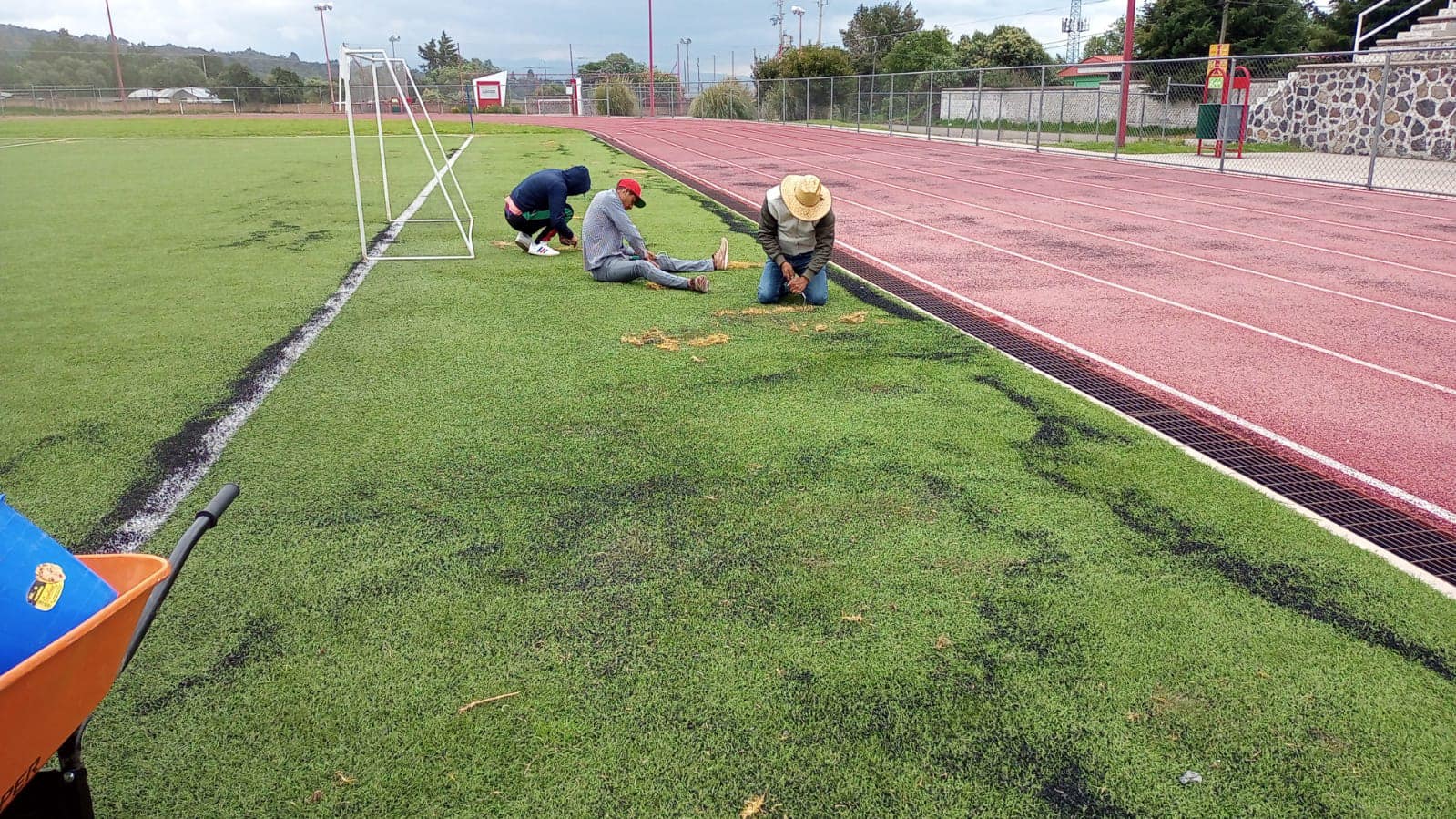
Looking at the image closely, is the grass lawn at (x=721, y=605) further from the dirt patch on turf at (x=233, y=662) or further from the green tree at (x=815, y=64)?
the green tree at (x=815, y=64)

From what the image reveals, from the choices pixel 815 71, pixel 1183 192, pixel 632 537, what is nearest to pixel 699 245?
pixel 632 537

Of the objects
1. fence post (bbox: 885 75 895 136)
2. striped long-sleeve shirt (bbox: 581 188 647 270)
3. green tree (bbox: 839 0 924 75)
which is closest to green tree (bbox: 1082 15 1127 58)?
green tree (bbox: 839 0 924 75)

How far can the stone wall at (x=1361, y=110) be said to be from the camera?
68.1 feet

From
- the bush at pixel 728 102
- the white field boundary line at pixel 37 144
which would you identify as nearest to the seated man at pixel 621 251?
the white field boundary line at pixel 37 144

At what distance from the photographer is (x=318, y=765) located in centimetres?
250

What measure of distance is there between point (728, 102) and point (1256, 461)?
155ft

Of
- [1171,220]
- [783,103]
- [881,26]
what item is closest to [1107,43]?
[881,26]

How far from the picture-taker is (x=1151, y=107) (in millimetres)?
31844

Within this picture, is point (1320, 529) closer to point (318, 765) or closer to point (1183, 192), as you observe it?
point (318, 765)

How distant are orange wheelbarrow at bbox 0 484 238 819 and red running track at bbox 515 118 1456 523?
4.82 m

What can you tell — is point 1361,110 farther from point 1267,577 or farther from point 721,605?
point 721,605

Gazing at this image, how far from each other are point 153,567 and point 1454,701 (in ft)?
11.5

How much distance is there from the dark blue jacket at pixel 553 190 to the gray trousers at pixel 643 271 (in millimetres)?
1028

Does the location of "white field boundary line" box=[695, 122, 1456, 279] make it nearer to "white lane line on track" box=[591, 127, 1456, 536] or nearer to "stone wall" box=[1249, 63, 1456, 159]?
"white lane line on track" box=[591, 127, 1456, 536]
